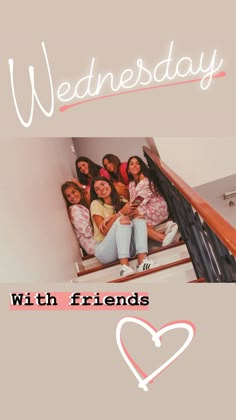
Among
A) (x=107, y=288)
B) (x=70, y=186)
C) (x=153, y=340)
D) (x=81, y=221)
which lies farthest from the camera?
(x=70, y=186)

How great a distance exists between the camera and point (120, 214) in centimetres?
280

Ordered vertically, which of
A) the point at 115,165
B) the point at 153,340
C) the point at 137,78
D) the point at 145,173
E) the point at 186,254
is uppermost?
the point at 137,78

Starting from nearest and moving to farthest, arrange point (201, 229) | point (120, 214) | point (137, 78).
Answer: point (201, 229)
point (137, 78)
point (120, 214)

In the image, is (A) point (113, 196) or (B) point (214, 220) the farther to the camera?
(A) point (113, 196)

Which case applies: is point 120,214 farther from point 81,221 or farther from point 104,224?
point 81,221

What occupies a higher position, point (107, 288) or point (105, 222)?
point (105, 222)

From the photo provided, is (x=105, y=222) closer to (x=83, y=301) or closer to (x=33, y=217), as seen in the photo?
(x=33, y=217)

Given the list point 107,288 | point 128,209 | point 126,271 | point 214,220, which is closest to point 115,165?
point 128,209

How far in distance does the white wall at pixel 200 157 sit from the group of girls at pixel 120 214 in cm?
30

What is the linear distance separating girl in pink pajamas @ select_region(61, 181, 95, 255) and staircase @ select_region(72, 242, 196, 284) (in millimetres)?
143

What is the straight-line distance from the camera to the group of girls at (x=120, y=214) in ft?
→ 8.81

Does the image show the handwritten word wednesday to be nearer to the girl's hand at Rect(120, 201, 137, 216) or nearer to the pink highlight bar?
the girl's hand at Rect(120, 201, 137, 216)

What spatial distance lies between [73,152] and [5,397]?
2471 millimetres

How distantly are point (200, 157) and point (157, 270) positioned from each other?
55.0 inches
